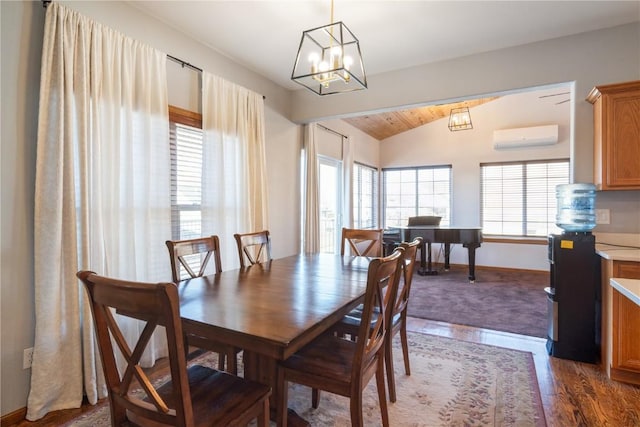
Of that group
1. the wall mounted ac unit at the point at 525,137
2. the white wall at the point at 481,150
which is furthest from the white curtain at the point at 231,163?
the wall mounted ac unit at the point at 525,137

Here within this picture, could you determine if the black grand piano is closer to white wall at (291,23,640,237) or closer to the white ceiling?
white wall at (291,23,640,237)

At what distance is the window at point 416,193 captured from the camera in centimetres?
698

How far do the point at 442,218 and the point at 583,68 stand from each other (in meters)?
4.33

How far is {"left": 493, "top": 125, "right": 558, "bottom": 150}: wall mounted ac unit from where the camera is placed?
19.2 feet

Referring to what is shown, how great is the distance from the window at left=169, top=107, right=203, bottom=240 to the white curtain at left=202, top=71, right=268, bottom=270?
0.06 m

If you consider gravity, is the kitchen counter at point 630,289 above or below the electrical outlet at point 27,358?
above

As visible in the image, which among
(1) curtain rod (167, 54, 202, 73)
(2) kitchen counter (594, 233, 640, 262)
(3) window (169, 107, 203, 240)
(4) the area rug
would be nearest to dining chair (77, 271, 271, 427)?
(4) the area rug

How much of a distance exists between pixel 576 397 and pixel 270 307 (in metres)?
2.16

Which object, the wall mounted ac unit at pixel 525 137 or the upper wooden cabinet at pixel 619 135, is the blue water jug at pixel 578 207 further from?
the wall mounted ac unit at pixel 525 137

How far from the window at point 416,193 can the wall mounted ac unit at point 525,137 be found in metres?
1.07

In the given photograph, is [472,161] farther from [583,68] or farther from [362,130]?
[583,68]

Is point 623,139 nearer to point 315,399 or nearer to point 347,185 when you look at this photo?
point 315,399

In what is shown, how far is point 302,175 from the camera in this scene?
4.58 m

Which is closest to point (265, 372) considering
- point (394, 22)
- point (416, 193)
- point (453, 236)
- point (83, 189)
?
point (83, 189)
